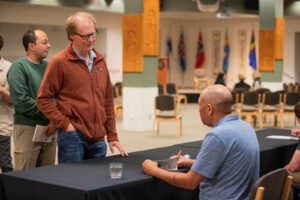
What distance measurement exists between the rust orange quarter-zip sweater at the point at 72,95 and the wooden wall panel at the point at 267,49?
534 inches

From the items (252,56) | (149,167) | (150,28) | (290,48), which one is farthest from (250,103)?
(290,48)

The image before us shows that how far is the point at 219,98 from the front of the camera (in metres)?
2.87

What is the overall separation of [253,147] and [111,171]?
2.68 feet

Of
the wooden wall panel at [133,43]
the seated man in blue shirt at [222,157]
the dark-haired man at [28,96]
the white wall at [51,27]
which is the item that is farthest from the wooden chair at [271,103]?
the seated man in blue shirt at [222,157]

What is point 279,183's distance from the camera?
2830mm

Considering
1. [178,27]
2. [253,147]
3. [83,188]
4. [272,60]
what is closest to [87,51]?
[83,188]

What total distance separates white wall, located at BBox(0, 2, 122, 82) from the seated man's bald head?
13.4 meters

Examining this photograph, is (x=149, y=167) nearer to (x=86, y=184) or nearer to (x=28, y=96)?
(x=86, y=184)

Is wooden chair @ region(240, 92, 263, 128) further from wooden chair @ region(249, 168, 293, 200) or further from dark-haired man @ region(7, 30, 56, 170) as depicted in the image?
wooden chair @ region(249, 168, 293, 200)

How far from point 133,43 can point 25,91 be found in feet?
25.6

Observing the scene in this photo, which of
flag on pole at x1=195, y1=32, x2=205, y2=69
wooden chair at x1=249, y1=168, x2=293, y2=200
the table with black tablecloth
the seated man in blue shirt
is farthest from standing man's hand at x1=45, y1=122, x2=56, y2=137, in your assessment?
flag on pole at x1=195, y1=32, x2=205, y2=69

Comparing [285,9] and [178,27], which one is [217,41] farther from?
[285,9]

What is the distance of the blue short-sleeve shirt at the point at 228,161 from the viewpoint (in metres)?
2.78

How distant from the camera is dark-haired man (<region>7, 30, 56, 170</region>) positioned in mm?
3998
